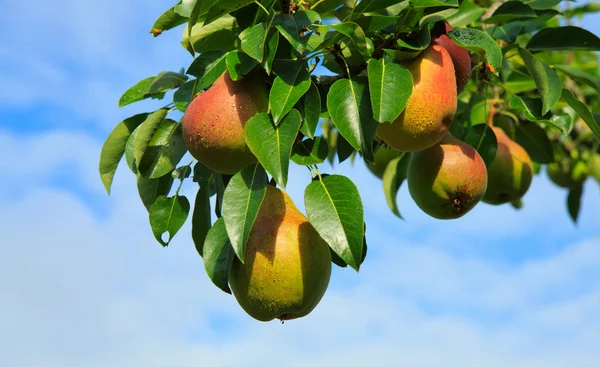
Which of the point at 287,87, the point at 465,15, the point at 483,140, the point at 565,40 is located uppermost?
the point at 287,87

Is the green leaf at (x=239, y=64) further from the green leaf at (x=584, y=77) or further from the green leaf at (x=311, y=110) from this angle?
the green leaf at (x=584, y=77)

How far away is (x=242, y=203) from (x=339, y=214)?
195 mm

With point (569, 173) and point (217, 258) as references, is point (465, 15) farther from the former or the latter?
point (217, 258)

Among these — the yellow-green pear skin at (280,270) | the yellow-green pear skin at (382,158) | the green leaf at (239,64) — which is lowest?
the yellow-green pear skin at (382,158)

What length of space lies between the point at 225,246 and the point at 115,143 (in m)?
0.58

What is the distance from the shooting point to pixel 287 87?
1.58 m

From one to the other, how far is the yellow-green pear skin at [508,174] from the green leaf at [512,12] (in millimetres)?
440

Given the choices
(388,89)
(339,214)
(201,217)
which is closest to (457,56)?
(388,89)

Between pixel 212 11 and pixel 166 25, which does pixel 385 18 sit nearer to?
pixel 212 11

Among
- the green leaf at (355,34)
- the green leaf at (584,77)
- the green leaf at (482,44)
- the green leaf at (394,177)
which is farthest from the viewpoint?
the green leaf at (394,177)

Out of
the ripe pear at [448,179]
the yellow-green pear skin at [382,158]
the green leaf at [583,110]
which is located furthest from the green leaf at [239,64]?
the yellow-green pear skin at [382,158]

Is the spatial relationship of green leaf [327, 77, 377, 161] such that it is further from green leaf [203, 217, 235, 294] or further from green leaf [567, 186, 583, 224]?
green leaf [567, 186, 583, 224]

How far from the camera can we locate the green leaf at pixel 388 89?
1.52m

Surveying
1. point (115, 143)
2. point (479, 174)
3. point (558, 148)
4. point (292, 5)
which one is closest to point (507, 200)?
point (479, 174)
